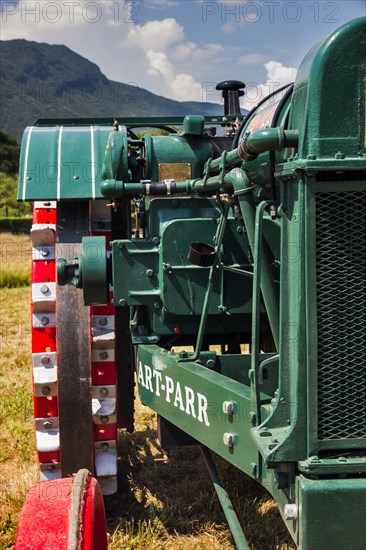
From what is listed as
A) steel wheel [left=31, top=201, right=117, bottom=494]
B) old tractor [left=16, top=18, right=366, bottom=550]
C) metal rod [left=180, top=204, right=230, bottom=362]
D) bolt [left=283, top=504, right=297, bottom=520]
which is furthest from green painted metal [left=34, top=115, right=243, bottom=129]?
bolt [left=283, top=504, right=297, bottom=520]

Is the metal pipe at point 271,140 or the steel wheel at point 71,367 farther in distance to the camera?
the steel wheel at point 71,367

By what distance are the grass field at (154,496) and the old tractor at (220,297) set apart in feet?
0.99

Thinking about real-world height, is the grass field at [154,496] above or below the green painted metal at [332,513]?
below

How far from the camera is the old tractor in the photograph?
1998 millimetres

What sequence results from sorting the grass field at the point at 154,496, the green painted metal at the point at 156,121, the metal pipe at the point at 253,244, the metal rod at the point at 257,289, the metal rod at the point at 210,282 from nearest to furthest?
1. the metal rod at the point at 257,289
2. the metal pipe at the point at 253,244
3. the metal rod at the point at 210,282
4. the grass field at the point at 154,496
5. the green painted metal at the point at 156,121

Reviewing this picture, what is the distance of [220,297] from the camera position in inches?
120

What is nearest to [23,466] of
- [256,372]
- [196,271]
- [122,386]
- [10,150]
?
[122,386]

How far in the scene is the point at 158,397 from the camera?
10.1 ft

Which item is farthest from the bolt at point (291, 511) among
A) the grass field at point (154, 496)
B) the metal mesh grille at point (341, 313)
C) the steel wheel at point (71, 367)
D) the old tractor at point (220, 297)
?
the steel wheel at point (71, 367)

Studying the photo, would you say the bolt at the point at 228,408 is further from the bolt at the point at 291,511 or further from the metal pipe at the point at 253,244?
the bolt at the point at 291,511

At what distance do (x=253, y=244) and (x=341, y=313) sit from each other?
42 cm

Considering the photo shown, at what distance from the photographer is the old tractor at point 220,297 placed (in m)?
2.00

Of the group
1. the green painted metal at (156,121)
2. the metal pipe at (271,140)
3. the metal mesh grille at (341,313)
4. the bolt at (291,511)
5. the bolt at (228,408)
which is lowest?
the bolt at (291,511)

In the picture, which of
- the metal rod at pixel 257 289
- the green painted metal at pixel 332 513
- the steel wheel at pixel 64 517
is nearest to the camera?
the green painted metal at pixel 332 513
